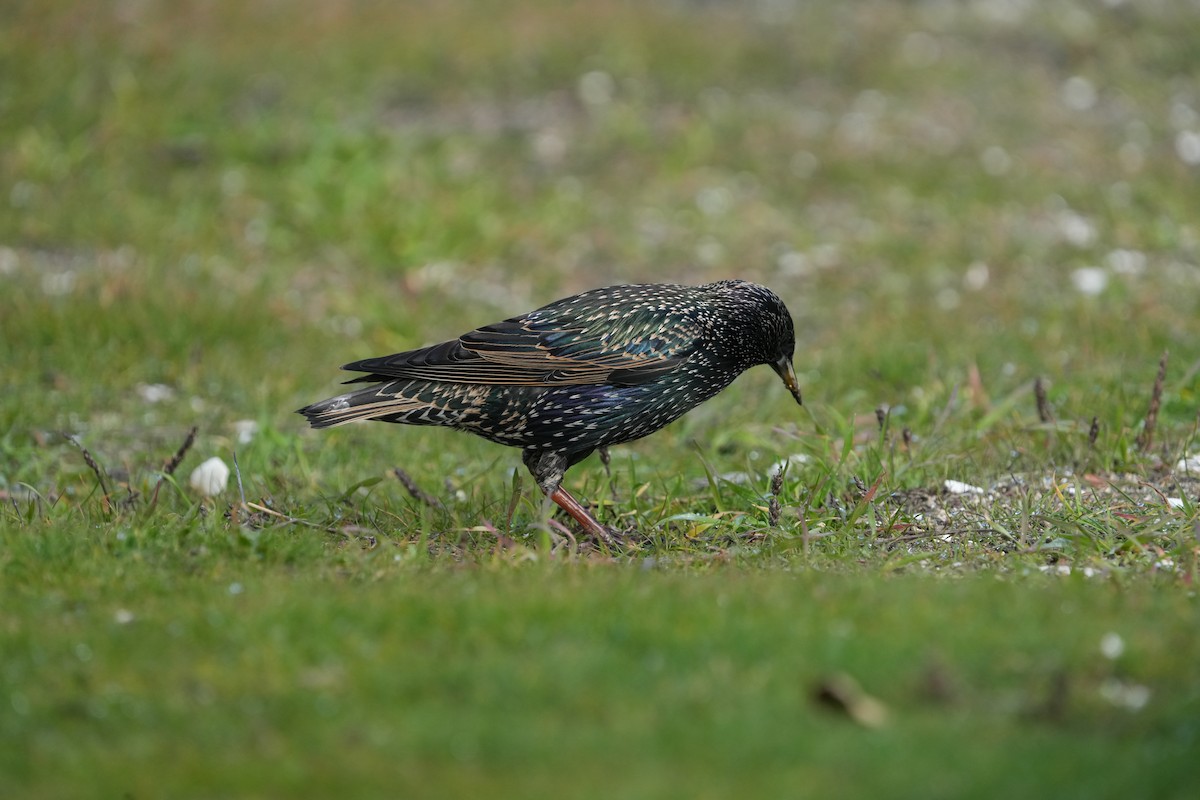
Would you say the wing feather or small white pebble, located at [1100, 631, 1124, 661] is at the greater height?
the wing feather

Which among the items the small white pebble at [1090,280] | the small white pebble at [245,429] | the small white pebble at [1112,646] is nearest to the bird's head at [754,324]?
the small white pebble at [1112,646]

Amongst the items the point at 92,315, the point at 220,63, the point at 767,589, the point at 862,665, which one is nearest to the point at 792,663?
the point at 862,665

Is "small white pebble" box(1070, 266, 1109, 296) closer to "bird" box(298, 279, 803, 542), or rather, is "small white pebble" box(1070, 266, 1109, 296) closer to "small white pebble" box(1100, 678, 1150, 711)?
"bird" box(298, 279, 803, 542)

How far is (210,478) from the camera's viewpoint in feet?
21.3

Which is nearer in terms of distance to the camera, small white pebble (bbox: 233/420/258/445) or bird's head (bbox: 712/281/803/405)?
bird's head (bbox: 712/281/803/405)

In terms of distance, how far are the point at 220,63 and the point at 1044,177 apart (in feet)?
23.0

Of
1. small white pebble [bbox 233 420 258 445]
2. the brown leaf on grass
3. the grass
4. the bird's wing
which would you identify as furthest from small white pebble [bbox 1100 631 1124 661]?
small white pebble [bbox 233 420 258 445]

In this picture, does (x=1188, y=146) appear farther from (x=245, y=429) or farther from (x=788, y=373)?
(x=245, y=429)

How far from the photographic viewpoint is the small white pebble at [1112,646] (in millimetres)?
3951

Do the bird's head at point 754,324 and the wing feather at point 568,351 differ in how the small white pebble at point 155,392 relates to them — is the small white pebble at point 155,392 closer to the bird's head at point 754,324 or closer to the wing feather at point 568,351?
the wing feather at point 568,351

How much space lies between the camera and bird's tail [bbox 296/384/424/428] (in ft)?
19.2

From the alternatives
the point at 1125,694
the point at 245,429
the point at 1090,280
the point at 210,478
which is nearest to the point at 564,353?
the point at 210,478

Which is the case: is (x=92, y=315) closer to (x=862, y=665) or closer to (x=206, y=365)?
(x=206, y=365)

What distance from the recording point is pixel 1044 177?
38.7 feet
